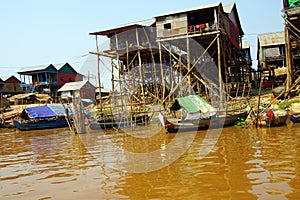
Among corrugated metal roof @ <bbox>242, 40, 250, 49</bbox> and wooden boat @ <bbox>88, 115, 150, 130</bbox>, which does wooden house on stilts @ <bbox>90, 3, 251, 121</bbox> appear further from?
corrugated metal roof @ <bbox>242, 40, 250, 49</bbox>

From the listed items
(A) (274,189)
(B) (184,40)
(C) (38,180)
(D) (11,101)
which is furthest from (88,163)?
(D) (11,101)

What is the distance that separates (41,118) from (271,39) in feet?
78.3

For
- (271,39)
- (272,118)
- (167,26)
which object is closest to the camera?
(272,118)

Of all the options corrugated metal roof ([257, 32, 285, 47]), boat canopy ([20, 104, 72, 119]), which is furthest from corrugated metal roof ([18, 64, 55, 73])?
corrugated metal roof ([257, 32, 285, 47])

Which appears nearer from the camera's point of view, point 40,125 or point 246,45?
point 40,125

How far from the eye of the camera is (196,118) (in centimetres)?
1390

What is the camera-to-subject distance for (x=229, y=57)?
21.5 meters

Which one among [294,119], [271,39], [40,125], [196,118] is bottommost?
[40,125]

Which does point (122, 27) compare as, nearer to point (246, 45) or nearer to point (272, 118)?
point (272, 118)

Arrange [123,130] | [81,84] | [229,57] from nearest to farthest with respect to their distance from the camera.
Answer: [123,130]
[229,57]
[81,84]

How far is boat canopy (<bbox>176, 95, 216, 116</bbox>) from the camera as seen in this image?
14.1 m

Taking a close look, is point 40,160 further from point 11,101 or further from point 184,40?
point 11,101

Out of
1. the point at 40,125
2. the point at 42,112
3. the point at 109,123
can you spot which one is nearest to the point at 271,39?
the point at 109,123

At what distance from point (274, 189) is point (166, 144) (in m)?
6.22
